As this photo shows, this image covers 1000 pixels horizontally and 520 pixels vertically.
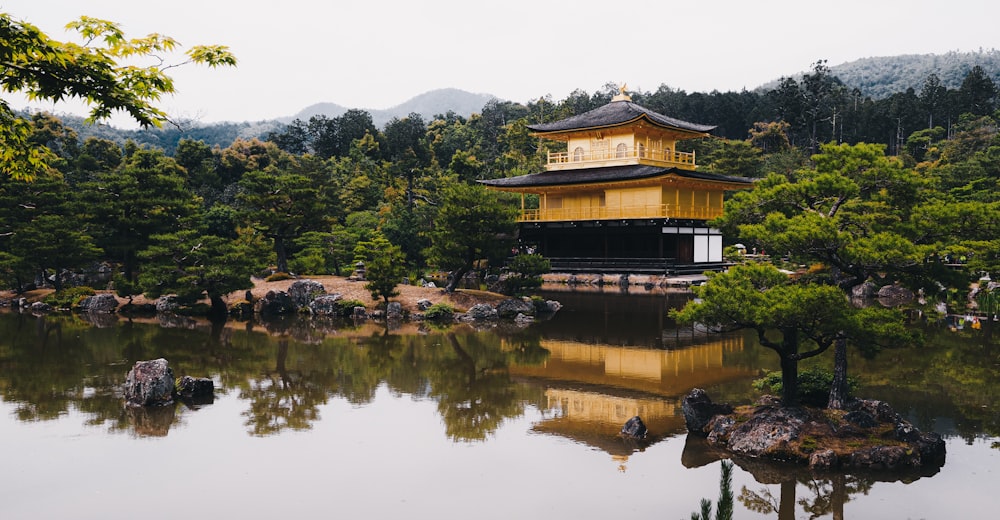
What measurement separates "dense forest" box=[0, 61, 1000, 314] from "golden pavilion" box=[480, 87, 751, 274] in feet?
13.8

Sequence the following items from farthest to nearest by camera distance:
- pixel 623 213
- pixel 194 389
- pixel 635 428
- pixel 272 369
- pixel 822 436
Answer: pixel 623 213 < pixel 272 369 < pixel 194 389 < pixel 635 428 < pixel 822 436

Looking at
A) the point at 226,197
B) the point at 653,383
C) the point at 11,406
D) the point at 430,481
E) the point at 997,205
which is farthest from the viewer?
the point at 226,197

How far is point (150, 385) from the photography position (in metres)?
13.1

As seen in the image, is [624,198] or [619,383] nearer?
[619,383]

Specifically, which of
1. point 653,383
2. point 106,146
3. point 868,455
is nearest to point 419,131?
point 106,146

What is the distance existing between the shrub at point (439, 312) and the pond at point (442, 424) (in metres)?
3.63

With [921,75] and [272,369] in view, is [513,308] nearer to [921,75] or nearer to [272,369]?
[272,369]

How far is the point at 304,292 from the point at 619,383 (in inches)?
661

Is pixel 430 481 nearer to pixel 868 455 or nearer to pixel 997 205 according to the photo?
pixel 868 455

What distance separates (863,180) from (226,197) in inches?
1858

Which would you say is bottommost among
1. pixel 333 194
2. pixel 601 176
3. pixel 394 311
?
pixel 394 311

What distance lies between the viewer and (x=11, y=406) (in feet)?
43.0

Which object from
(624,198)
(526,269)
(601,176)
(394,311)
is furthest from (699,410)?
(624,198)

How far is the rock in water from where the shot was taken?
1090 cm
